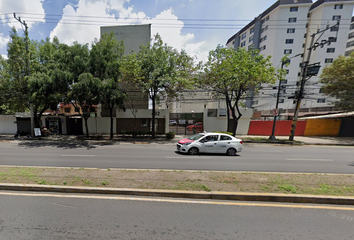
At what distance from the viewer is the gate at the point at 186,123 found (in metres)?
19.9

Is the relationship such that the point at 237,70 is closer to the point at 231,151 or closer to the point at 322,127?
the point at 231,151

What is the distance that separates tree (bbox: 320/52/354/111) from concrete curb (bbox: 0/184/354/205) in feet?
66.0

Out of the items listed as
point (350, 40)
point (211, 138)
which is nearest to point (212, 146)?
point (211, 138)

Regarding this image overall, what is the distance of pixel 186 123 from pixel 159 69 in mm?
9089

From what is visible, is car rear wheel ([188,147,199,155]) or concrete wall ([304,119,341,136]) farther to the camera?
concrete wall ([304,119,341,136])

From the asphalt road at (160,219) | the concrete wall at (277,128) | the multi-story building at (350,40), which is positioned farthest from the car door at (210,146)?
the multi-story building at (350,40)

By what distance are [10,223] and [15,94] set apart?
19338mm

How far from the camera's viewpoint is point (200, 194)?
375 cm

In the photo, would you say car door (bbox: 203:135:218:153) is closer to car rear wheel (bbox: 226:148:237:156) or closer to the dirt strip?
car rear wheel (bbox: 226:148:237:156)

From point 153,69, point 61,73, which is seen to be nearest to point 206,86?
point 153,69

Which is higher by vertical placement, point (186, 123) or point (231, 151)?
point (186, 123)

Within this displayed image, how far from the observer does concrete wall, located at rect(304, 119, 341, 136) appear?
18.8 metres

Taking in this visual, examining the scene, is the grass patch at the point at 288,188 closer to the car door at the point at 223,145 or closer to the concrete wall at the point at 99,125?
the car door at the point at 223,145

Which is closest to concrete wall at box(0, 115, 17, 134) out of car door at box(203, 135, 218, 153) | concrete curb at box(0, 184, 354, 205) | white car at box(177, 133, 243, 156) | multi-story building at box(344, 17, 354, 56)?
concrete curb at box(0, 184, 354, 205)
